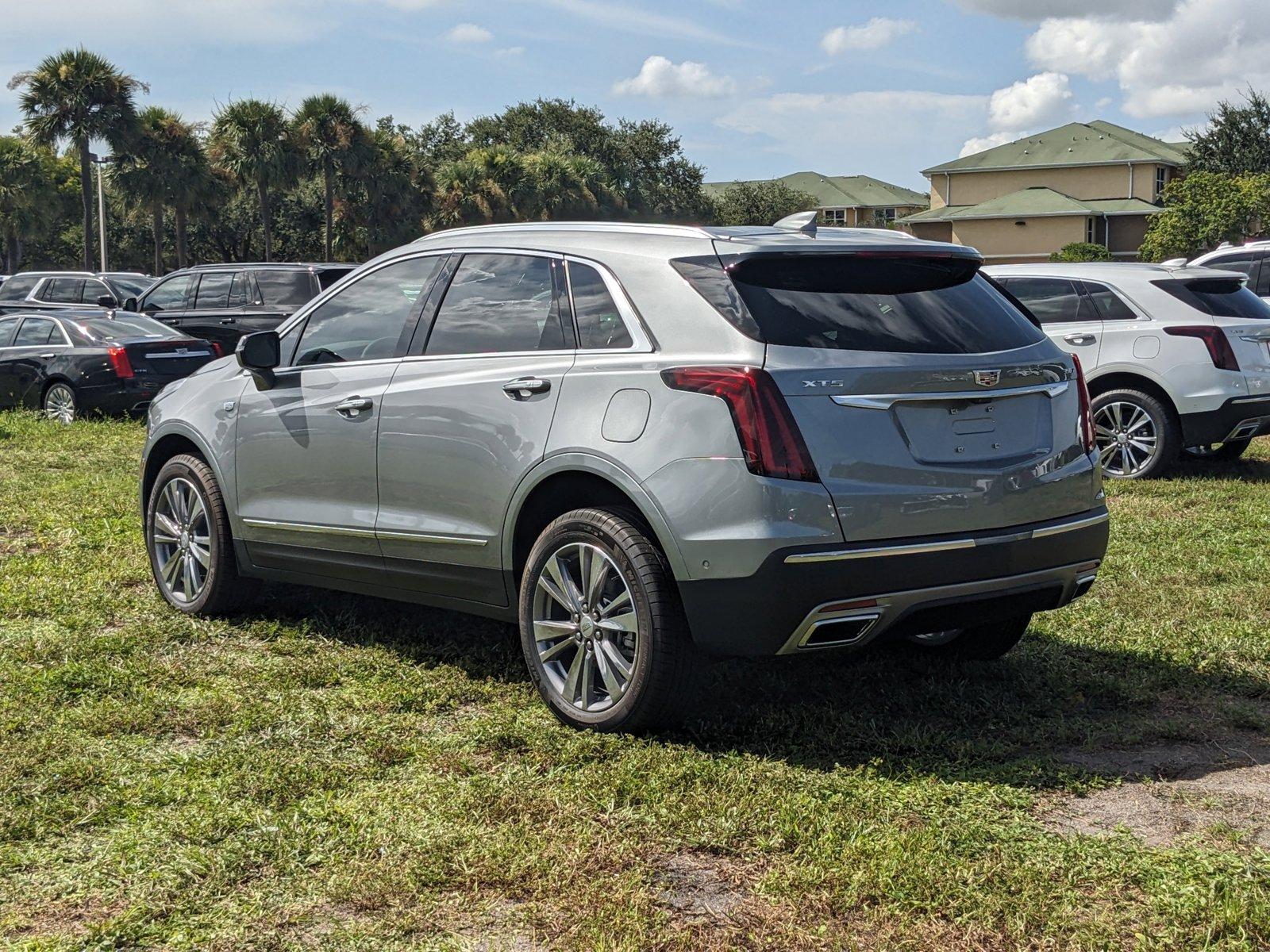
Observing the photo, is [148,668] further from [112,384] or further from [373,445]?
[112,384]

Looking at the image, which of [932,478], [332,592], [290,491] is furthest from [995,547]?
[332,592]

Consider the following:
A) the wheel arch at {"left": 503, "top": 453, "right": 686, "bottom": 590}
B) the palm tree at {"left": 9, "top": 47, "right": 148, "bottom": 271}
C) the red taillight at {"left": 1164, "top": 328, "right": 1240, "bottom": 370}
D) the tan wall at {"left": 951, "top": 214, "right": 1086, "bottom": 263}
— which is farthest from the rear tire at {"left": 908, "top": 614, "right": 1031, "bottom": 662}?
the tan wall at {"left": 951, "top": 214, "right": 1086, "bottom": 263}

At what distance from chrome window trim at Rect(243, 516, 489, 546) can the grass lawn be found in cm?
52

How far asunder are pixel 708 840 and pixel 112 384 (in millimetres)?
13159

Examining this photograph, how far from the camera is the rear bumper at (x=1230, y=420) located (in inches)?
414

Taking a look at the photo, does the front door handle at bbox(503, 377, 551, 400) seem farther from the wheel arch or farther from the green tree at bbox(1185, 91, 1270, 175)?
the green tree at bbox(1185, 91, 1270, 175)

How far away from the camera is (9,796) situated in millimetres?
4188

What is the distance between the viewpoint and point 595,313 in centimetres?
490

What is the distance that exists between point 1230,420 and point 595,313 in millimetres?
7324

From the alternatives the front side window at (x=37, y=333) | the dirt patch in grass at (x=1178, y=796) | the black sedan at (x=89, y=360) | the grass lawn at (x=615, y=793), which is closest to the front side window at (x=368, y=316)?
the grass lawn at (x=615, y=793)

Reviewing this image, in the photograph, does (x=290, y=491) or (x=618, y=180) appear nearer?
(x=290, y=491)

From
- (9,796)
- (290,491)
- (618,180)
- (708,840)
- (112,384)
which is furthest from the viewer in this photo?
(618,180)

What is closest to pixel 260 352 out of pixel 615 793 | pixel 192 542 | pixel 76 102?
pixel 192 542

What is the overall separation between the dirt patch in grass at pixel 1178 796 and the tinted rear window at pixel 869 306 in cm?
146
